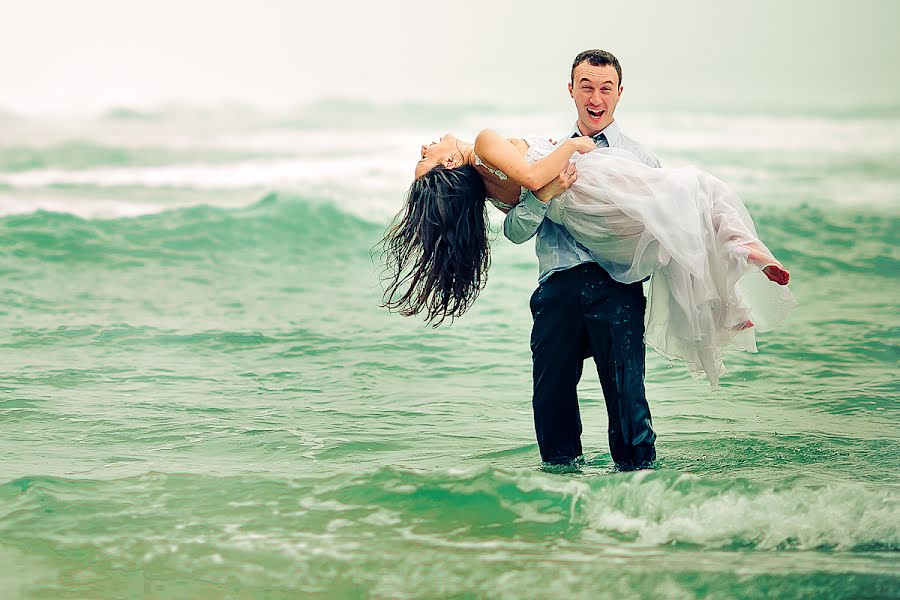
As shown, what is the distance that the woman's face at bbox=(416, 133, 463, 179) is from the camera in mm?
3760

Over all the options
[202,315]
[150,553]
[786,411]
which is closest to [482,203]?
A: [150,553]

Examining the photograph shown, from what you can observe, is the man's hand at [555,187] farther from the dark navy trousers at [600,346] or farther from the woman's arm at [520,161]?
the dark navy trousers at [600,346]

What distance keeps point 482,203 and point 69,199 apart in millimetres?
11125

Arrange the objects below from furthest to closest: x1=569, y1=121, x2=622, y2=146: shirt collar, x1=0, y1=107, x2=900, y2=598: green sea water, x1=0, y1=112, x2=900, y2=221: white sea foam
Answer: x1=0, y1=112, x2=900, y2=221: white sea foam < x1=569, y1=121, x2=622, y2=146: shirt collar < x1=0, y1=107, x2=900, y2=598: green sea water

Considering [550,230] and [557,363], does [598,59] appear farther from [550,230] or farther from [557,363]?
[557,363]

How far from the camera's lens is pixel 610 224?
3.68 m

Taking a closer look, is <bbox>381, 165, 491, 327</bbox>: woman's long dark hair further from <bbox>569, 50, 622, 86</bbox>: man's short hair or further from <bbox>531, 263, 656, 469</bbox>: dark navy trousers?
<bbox>569, 50, 622, 86</bbox>: man's short hair

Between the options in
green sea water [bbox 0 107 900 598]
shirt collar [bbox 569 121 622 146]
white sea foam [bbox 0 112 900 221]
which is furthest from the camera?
white sea foam [bbox 0 112 900 221]

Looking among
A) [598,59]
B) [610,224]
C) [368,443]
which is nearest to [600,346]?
[610,224]

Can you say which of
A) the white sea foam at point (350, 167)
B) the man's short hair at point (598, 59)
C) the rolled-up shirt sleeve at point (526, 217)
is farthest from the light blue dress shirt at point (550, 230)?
the white sea foam at point (350, 167)

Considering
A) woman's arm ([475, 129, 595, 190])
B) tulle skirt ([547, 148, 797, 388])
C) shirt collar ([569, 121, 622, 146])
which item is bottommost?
tulle skirt ([547, 148, 797, 388])

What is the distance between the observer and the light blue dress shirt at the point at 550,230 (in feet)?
12.2

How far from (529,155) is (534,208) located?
19cm

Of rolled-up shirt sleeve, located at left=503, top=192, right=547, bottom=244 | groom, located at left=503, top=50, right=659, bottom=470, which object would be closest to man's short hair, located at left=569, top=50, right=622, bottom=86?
groom, located at left=503, top=50, right=659, bottom=470
